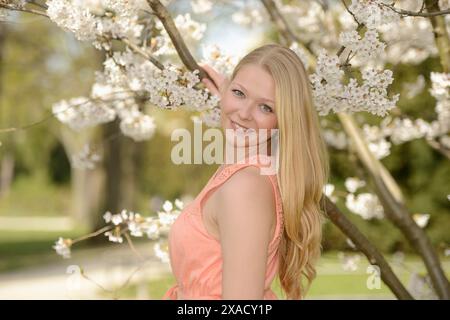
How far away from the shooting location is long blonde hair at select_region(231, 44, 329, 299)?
2.17 m

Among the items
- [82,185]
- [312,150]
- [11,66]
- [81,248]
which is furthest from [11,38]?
[312,150]

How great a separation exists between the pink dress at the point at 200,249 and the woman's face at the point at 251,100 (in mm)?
158

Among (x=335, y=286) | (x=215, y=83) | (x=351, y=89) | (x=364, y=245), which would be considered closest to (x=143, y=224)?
(x=215, y=83)

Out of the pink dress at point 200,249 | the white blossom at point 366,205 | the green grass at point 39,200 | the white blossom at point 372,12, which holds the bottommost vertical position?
the pink dress at point 200,249

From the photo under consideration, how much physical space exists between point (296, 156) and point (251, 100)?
241 millimetres

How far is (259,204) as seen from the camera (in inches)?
81.4

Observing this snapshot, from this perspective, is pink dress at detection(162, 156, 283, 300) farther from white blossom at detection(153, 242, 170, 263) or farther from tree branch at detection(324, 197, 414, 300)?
white blossom at detection(153, 242, 170, 263)

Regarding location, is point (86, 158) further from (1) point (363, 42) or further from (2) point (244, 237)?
(2) point (244, 237)

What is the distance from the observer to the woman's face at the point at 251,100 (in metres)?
2.27

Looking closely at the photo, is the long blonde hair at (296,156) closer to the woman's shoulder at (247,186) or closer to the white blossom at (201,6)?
the woman's shoulder at (247,186)

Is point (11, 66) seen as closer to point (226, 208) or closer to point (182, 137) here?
point (182, 137)

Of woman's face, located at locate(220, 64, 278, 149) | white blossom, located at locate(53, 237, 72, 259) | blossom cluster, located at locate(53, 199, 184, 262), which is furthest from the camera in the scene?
white blossom, located at locate(53, 237, 72, 259)

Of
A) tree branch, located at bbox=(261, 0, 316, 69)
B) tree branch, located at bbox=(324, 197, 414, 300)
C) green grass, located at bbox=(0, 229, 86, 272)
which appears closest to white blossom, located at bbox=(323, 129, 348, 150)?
tree branch, located at bbox=(261, 0, 316, 69)

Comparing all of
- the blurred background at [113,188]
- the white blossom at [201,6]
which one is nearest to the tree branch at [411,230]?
the blurred background at [113,188]
